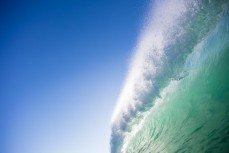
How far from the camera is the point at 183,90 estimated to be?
39.0 feet

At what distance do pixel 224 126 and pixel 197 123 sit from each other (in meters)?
1.79

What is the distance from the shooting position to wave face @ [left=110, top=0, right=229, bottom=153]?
6969 millimetres

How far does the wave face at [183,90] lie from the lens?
6.97m

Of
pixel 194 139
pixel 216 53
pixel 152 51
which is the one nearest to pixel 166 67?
pixel 152 51

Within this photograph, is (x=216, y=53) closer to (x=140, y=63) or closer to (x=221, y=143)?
(x=221, y=143)

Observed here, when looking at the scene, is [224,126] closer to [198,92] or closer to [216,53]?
[198,92]

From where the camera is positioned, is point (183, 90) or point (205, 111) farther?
point (183, 90)

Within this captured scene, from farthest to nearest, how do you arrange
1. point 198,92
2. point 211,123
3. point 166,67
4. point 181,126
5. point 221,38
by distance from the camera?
1. point 166,67
2. point 221,38
3. point 198,92
4. point 181,126
5. point 211,123

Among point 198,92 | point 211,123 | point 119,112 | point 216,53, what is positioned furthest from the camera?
point 119,112

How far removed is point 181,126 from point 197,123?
1.29m

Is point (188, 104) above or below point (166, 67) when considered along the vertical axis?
below

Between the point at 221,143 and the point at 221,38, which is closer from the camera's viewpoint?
the point at 221,143

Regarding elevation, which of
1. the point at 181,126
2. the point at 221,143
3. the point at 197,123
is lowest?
the point at 221,143

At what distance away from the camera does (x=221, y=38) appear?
10977mm
